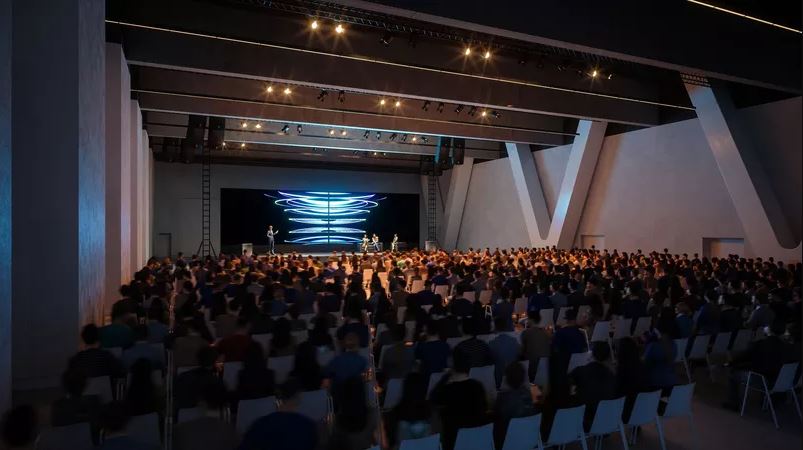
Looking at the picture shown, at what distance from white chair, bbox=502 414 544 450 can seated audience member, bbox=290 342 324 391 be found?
5.79 feet

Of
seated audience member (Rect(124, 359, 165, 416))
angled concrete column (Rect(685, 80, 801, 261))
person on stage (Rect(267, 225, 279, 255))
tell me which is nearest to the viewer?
seated audience member (Rect(124, 359, 165, 416))

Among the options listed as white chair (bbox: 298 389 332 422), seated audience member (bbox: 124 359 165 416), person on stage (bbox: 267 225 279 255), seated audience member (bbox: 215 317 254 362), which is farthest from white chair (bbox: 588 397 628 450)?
person on stage (bbox: 267 225 279 255)

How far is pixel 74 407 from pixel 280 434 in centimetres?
177

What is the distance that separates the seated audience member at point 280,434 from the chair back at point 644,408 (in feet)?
9.50

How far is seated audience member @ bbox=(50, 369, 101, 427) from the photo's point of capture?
12.3 ft

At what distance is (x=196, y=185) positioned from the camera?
26.6 m

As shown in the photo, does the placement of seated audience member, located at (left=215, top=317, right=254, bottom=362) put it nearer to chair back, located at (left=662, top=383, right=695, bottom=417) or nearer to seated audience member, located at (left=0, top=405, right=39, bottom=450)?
seated audience member, located at (left=0, top=405, right=39, bottom=450)

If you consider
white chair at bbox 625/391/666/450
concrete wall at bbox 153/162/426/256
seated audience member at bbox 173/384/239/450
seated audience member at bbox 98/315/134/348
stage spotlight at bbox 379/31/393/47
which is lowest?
white chair at bbox 625/391/666/450

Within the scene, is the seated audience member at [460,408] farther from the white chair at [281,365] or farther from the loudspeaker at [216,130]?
the loudspeaker at [216,130]

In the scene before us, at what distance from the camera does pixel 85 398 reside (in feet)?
12.6

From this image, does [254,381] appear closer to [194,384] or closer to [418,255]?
[194,384]

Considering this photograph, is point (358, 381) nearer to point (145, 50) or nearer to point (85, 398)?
point (85, 398)

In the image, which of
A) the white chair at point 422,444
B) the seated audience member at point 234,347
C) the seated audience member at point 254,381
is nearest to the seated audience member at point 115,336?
the seated audience member at point 234,347

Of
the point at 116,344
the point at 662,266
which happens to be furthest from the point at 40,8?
the point at 662,266
